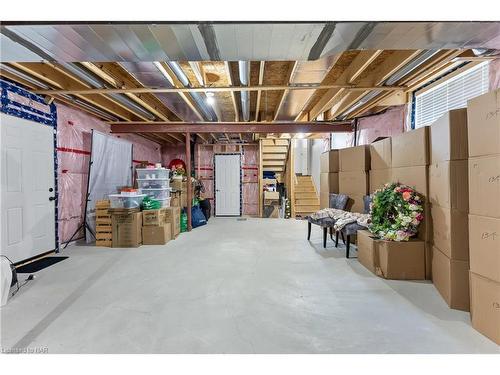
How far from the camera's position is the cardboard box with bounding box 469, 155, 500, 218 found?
5.74 feet

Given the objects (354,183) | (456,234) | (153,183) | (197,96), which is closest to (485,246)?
(456,234)

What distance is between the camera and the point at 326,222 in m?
4.05

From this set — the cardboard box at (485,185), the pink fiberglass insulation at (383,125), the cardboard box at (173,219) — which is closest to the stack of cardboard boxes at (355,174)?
the pink fiberglass insulation at (383,125)

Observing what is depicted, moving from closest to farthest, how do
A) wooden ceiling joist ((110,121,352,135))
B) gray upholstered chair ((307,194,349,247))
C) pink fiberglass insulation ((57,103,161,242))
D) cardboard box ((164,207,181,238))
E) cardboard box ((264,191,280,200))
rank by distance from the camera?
gray upholstered chair ((307,194,349,247)) → pink fiberglass insulation ((57,103,161,242)) → cardboard box ((164,207,181,238)) → wooden ceiling joist ((110,121,352,135)) → cardboard box ((264,191,280,200))

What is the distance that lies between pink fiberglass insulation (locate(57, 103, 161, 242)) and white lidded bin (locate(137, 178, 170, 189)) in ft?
3.41

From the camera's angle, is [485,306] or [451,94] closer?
[485,306]

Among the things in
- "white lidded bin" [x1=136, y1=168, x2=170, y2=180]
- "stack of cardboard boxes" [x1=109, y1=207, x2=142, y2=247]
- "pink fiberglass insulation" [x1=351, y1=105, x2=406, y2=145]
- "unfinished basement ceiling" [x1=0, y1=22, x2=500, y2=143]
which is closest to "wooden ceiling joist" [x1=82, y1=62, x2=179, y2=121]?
"unfinished basement ceiling" [x1=0, y1=22, x2=500, y2=143]

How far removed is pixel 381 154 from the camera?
3.97 m

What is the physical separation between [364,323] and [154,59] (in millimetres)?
2847

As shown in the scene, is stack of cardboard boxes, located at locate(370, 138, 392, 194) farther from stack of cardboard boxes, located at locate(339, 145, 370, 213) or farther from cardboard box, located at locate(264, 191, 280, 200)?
cardboard box, located at locate(264, 191, 280, 200)

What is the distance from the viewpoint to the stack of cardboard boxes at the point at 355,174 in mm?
4383

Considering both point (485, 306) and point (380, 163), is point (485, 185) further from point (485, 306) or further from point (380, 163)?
point (380, 163)

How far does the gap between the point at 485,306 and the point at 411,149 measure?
190 centimetres

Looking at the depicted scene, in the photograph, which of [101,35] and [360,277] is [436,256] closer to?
[360,277]
